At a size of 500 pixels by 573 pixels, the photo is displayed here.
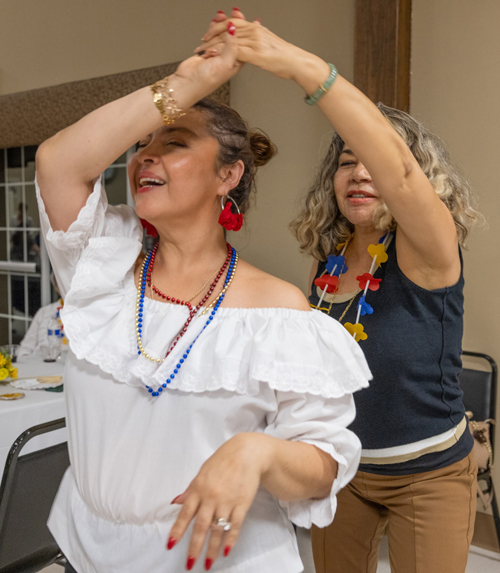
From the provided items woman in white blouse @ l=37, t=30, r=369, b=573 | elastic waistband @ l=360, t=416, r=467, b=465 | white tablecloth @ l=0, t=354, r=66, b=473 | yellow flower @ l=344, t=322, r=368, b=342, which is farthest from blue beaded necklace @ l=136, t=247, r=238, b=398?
white tablecloth @ l=0, t=354, r=66, b=473

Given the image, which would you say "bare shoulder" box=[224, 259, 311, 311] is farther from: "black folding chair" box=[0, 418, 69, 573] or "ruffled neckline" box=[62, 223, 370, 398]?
"black folding chair" box=[0, 418, 69, 573]

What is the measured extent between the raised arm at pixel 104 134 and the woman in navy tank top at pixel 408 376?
0.50 metres

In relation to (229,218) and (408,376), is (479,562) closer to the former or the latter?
(408,376)

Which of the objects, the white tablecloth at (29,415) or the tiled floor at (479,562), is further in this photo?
the tiled floor at (479,562)

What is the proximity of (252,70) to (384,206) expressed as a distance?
2.45 meters

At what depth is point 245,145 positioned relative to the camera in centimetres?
130

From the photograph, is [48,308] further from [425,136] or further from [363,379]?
[363,379]

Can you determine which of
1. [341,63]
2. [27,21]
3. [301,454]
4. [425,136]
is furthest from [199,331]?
[27,21]

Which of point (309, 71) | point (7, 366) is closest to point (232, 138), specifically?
point (309, 71)

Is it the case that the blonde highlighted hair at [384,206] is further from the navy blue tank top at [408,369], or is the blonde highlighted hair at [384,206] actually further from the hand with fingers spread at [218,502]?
the hand with fingers spread at [218,502]

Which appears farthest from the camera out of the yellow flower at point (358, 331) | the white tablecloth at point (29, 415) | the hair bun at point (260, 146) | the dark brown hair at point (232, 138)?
the white tablecloth at point (29, 415)

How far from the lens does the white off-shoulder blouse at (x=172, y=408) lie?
1.00 meters

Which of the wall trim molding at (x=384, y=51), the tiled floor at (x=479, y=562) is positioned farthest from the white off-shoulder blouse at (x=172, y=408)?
the wall trim molding at (x=384, y=51)

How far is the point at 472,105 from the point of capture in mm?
2902
